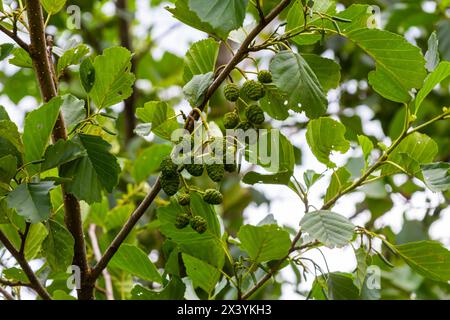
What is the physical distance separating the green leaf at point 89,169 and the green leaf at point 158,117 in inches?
2.4

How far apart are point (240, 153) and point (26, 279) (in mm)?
348

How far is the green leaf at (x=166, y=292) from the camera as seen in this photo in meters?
1.00

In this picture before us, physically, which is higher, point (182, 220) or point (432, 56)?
point (432, 56)

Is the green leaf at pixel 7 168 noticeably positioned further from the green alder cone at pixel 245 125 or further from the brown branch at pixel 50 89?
the green alder cone at pixel 245 125

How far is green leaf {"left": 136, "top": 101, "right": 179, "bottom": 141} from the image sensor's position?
87 cm

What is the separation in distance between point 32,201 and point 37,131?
0.09 metres

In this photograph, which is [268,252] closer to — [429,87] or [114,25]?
[429,87]

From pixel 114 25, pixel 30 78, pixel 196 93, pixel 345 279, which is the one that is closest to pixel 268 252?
pixel 345 279

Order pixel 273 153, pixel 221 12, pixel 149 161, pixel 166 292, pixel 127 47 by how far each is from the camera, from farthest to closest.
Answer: pixel 127 47 → pixel 149 161 → pixel 166 292 → pixel 273 153 → pixel 221 12

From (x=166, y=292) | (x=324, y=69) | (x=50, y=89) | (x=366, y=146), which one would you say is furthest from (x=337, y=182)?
(x=50, y=89)

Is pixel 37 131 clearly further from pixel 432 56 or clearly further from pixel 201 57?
pixel 432 56

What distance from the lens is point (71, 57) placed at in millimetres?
887

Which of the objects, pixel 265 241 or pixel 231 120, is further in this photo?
pixel 265 241

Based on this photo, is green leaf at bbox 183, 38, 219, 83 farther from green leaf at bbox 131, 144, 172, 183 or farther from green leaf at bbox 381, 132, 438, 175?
green leaf at bbox 131, 144, 172, 183
